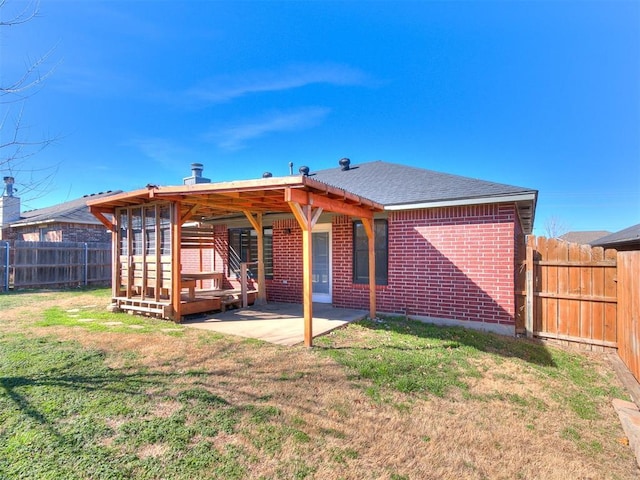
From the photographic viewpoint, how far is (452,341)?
588 cm

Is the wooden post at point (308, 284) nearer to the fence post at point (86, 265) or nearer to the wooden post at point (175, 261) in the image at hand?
the wooden post at point (175, 261)

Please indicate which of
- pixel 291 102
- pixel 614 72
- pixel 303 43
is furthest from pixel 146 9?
pixel 614 72

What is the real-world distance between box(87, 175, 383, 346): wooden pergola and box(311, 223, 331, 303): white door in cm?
149

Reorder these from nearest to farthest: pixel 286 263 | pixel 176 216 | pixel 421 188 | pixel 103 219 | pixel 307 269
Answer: pixel 307 269, pixel 176 216, pixel 421 188, pixel 103 219, pixel 286 263

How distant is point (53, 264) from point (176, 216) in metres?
11.4

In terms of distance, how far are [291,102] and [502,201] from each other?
9102 millimetres

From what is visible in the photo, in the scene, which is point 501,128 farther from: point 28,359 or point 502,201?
point 28,359

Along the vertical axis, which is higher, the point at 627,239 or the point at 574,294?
the point at 627,239

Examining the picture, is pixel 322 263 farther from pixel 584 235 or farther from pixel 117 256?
pixel 584 235

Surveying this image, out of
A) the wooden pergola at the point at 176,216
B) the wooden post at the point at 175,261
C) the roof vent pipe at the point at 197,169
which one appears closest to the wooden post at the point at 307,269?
the wooden pergola at the point at 176,216

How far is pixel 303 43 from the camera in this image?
9.95 meters

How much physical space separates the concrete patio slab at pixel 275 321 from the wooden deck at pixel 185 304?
0.72ft

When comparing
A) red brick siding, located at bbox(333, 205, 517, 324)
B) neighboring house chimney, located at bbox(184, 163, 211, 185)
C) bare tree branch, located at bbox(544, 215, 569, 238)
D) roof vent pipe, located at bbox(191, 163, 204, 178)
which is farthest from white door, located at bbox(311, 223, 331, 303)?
bare tree branch, located at bbox(544, 215, 569, 238)

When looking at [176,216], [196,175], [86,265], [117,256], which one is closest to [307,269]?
[176,216]
